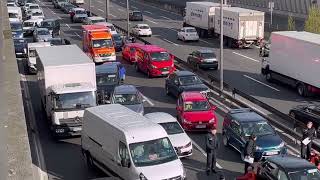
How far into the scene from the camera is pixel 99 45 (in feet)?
139

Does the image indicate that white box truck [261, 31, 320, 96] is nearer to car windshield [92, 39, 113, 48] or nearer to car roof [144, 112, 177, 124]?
car windshield [92, 39, 113, 48]

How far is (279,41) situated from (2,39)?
23011 mm

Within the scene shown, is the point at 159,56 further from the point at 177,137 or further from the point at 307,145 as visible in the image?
the point at 307,145

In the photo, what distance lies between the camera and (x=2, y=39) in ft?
153

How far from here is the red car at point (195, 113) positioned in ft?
81.3

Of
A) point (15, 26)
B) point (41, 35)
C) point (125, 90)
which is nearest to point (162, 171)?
point (125, 90)

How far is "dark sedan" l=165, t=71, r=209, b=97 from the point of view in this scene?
30.5m

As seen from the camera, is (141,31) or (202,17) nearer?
(141,31)

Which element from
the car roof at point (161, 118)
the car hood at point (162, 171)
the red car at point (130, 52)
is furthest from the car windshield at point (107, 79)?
the car hood at point (162, 171)

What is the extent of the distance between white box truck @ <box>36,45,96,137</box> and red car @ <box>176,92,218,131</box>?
4025 mm

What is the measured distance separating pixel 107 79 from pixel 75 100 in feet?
23.0

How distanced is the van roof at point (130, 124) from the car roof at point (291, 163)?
11.8ft

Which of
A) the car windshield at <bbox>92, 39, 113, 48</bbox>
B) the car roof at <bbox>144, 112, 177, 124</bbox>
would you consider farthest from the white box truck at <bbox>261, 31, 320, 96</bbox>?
the car roof at <bbox>144, 112, 177, 124</bbox>

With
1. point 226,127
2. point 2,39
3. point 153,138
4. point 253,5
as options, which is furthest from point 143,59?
point 253,5
